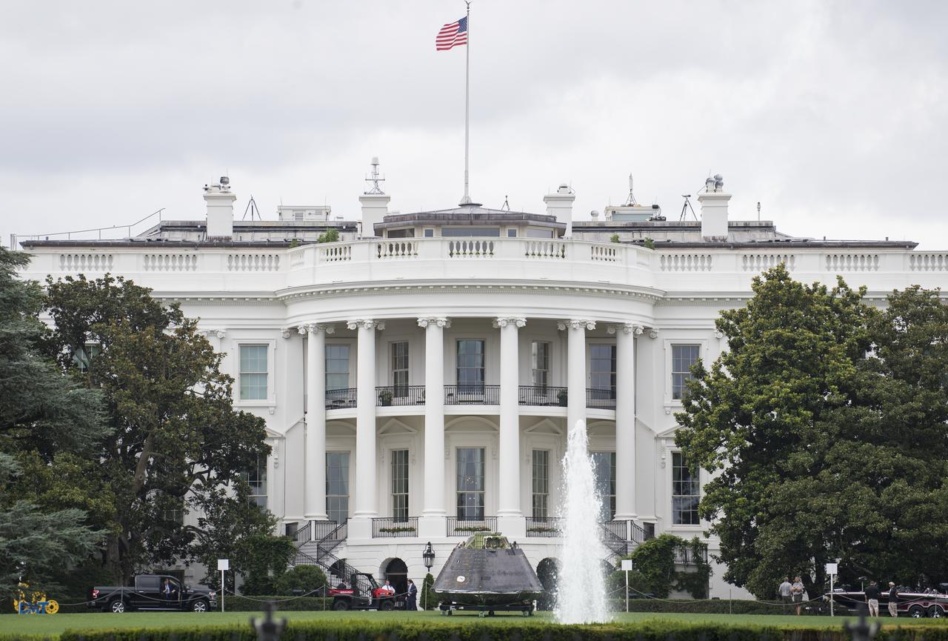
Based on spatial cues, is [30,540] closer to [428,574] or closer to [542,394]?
[428,574]

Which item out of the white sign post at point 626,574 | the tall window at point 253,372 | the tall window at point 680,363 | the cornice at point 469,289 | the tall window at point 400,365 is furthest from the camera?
the tall window at point 680,363

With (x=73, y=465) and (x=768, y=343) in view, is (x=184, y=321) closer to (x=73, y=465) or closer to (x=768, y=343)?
(x=73, y=465)

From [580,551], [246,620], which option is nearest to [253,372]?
[580,551]

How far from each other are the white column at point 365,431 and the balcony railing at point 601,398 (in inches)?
296

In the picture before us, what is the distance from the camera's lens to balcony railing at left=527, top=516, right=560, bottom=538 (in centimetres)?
6688

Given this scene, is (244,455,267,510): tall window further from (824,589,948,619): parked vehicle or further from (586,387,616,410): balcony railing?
(824,589,948,619): parked vehicle

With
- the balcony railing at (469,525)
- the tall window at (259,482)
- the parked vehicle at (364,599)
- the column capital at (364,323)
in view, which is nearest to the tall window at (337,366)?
the column capital at (364,323)

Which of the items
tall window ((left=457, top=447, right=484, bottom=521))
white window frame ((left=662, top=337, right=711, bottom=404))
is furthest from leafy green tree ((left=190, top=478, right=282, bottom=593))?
white window frame ((left=662, top=337, right=711, bottom=404))

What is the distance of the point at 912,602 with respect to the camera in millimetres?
58094

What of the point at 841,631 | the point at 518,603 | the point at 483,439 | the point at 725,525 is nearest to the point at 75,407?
the point at 518,603

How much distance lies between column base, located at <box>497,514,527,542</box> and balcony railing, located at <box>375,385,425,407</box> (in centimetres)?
503

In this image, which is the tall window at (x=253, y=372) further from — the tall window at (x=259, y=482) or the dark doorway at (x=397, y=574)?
the dark doorway at (x=397, y=574)

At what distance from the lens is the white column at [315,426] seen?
68375 mm

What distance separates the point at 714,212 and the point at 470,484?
53.4 feet
